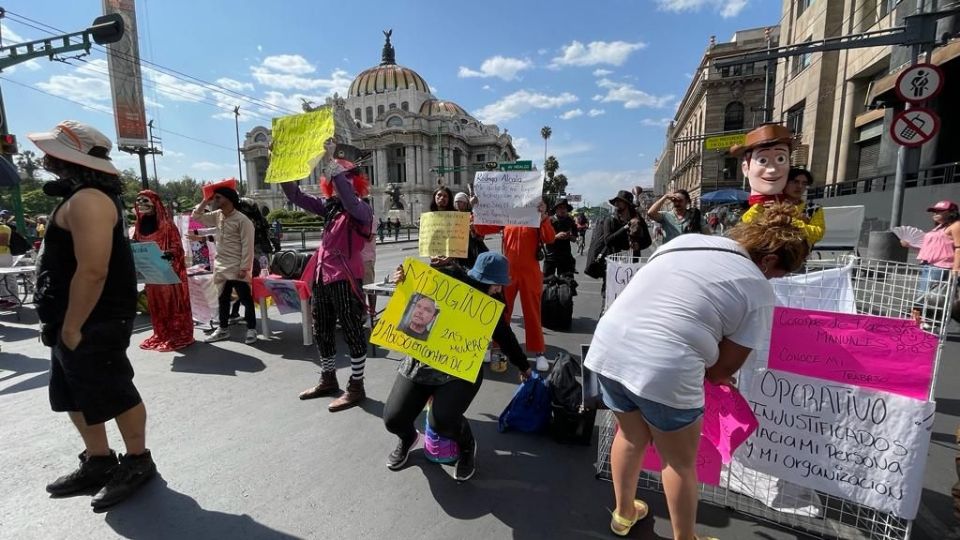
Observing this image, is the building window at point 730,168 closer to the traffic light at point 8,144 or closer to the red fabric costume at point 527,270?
the red fabric costume at point 527,270

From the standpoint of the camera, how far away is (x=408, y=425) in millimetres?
2592

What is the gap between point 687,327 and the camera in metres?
1.50

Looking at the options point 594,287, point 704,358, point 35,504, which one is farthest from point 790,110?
point 35,504

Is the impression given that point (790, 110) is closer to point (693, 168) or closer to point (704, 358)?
point (693, 168)


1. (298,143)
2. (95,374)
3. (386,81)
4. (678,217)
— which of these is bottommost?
(95,374)

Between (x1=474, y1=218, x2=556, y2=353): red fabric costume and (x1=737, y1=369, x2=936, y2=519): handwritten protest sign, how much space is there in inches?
95.7

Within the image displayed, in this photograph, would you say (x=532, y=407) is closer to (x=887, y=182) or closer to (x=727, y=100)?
(x=887, y=182)

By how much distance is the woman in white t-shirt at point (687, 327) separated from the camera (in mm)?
→ 1484

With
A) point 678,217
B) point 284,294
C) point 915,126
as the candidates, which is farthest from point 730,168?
point 284,294

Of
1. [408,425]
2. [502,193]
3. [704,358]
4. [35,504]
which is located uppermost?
[502,193]

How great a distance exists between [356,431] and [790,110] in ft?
92.8

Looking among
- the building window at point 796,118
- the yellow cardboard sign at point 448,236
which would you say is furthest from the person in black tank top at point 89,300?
the building window at point 796,118

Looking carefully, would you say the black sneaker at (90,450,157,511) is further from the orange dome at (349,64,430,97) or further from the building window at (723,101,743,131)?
the orange dome at (349,64,430,97)

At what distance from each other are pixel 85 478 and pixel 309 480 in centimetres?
124
